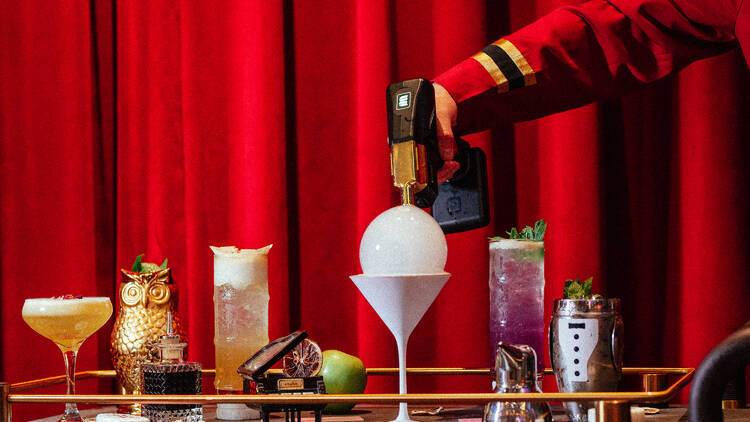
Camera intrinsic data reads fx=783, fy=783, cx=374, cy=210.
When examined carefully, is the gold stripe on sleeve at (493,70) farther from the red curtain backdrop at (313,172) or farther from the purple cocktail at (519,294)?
the red curtain backdrop at (313,172)

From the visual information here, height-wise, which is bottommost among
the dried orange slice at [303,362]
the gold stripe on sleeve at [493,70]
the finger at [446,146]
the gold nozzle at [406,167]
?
the dried orange slice at [303,362]

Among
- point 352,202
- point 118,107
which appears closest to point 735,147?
point 352,202

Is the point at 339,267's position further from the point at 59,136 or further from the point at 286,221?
the point at 59,136

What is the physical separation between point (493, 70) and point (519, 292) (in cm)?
33

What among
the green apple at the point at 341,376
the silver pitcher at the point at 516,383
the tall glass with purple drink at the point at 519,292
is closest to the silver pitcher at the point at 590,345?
the tall glass with purple drink at the point at 519,292

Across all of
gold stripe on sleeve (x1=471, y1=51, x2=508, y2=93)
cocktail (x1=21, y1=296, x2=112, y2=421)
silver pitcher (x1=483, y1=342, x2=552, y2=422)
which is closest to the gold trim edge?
silver pitcher (x1=483, y1=342, x2=552, y2=422)

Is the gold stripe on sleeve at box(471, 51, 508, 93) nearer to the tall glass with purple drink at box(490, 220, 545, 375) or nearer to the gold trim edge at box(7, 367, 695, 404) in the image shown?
the tall glass with purple drink at box(490, 220, 545, 375)

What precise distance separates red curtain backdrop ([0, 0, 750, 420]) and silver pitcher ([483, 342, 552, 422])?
778 millimetres

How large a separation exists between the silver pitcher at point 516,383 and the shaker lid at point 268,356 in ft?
0.86

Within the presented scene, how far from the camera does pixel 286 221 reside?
1.64 metres

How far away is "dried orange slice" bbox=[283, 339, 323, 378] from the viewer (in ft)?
2.97

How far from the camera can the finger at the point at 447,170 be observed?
0.93 metres

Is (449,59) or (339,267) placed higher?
(449,59)

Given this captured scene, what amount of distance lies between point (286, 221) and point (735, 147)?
2.88 ft
